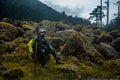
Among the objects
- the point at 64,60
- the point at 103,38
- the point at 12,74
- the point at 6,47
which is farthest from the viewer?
the point at 103,38

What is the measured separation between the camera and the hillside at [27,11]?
44.4m

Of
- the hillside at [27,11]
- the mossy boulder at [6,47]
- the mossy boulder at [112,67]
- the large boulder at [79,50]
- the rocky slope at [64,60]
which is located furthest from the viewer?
the hillside at [27,11]

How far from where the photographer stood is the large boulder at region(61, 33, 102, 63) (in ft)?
73.0

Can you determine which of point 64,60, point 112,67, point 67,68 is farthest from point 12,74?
point 112,67

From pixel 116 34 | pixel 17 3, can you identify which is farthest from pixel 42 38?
pixel 17 3

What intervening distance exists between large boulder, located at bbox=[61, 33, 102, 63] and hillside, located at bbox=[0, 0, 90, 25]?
22499mm

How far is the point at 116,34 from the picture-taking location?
35.8 m

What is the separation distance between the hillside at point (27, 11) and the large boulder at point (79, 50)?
2250cm

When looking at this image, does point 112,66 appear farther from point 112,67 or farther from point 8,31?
point 8,31

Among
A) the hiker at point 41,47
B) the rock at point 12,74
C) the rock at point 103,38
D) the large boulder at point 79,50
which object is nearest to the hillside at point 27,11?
the rock at point 103,38

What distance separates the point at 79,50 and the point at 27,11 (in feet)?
90.5

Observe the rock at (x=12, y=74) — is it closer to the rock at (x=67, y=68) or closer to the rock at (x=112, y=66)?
the rock at (x=67, y=68)

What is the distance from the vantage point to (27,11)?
48438 mm

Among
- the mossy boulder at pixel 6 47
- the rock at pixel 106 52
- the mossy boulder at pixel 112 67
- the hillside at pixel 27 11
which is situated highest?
the hillside at pixel 27 11
